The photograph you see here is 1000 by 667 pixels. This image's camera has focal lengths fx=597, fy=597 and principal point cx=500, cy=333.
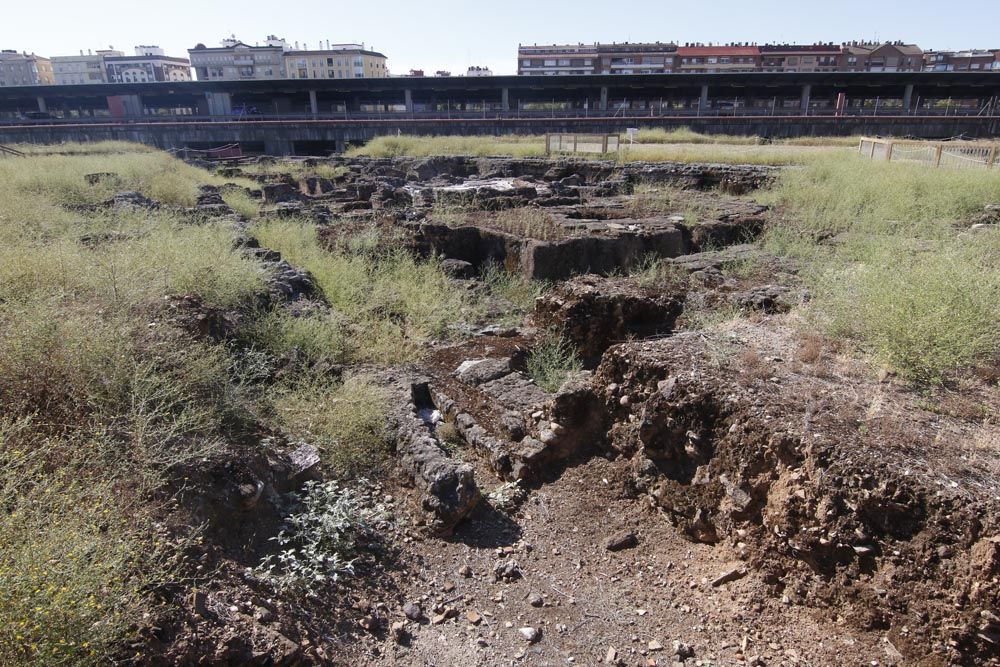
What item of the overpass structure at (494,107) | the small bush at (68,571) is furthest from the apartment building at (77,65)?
the small bush at (68,571)

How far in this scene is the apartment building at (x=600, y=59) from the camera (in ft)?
243

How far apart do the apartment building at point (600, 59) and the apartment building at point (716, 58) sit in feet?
5.31

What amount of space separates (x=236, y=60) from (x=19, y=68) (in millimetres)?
34874

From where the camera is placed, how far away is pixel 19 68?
281 ft

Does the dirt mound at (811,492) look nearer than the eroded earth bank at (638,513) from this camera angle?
Yes

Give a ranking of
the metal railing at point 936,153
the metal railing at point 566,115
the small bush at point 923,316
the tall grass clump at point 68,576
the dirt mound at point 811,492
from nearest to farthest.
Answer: the tall grass clump at point 68,576 → the dirt mound at point 811,492 → the small bush at point 923,316 → the metal railing at point 936,153 → the metal railing at point 566,115

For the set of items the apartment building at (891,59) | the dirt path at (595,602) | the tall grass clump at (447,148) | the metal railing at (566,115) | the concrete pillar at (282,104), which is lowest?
the dirt path at (595,602)

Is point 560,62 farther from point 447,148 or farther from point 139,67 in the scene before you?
point 447,148

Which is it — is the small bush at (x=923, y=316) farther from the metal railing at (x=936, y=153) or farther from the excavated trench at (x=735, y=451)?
the metal railing at (x=936, y=153)

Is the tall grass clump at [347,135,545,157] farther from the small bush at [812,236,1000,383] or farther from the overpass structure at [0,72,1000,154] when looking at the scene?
the small bush at [812,236,1000,383]

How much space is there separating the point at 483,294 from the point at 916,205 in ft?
23.6

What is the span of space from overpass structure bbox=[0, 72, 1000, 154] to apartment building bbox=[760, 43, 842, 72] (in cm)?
2487

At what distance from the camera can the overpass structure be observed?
29.3m

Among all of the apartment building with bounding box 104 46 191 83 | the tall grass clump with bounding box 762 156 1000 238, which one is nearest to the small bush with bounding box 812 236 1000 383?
the tall grass clump with bounding box 762 156 1000 238
